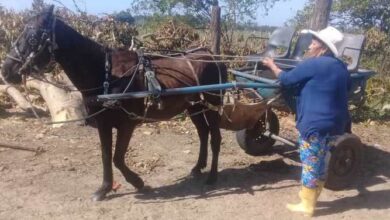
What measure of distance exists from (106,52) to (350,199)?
319 cm

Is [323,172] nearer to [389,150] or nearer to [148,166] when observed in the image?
[148,166]

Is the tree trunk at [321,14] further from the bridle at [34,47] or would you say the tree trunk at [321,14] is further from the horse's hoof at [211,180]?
the bridle at [34,47]

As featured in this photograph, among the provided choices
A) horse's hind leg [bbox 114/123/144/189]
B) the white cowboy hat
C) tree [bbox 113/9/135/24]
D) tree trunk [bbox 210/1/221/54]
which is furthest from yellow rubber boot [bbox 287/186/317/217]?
tree [bbox 113/9/135/24]

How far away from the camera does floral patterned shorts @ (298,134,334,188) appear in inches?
189

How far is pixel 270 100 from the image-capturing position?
217 inches

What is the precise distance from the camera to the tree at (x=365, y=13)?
16594 mm

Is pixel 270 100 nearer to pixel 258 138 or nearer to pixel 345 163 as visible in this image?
pixel 345 163

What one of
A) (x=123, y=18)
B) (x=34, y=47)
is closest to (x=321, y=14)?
(x=123, y=18)

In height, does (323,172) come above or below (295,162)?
above

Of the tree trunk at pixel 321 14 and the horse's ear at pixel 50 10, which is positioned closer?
the horse's ear at pixel 50 10

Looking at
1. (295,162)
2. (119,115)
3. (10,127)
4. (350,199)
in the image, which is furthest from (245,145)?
(10,127)

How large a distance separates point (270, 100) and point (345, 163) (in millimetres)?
1159

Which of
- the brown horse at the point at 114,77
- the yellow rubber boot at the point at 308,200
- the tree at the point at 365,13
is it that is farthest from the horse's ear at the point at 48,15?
the tree at the point at 365,13

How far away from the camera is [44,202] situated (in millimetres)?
5164
